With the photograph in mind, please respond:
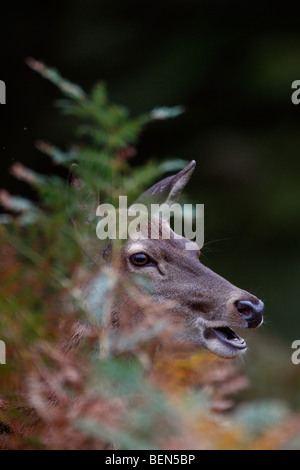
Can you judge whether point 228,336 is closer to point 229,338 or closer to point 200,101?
point 229,338

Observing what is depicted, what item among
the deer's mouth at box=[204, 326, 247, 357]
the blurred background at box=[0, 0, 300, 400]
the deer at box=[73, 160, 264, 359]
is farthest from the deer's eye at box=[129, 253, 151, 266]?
the blurred background at box=[0, 0, 300, 400]

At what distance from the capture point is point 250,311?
385 centimetres

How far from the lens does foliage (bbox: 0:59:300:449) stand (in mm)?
2330

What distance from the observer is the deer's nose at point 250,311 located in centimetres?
383

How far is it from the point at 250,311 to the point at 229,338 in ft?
0.44

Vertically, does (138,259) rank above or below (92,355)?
above

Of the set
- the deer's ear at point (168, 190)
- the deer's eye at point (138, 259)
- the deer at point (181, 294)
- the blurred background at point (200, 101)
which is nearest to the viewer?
the deer at point (181, 294)

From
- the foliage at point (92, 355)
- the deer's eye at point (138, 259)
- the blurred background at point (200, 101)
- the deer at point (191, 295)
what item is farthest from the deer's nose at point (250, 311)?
the blurred background at point (200, 101)

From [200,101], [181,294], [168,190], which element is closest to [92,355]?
[181,294]

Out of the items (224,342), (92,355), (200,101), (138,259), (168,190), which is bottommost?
(92,355)

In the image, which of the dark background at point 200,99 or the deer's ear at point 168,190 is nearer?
the deer's ear at point 168,190

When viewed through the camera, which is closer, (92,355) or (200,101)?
(92,355)

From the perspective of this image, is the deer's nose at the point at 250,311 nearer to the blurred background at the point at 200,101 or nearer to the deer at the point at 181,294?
the deer at the point at 181,294

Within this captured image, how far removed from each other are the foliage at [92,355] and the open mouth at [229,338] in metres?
0.09
